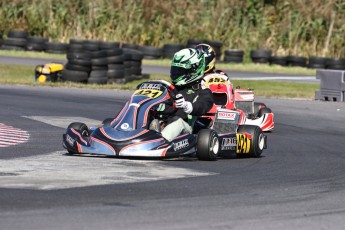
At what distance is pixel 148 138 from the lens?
9.61 metres

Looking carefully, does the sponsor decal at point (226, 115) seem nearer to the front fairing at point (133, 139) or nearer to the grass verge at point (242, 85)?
the front fairing at point (133, 139)

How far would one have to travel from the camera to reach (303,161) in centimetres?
1023

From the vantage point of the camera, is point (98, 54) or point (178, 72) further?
point (98, 54)

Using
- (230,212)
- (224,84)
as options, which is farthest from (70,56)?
(230,212)

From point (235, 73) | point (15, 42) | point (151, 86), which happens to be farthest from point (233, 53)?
point (151, 86)

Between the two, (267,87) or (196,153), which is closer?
(196,153)

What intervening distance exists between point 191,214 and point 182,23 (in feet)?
94.6

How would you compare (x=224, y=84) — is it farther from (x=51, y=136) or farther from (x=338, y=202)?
(x=338, y=202)

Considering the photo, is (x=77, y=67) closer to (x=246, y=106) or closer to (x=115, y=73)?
(x=115, y=73)

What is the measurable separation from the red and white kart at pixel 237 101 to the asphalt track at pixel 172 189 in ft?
3.04

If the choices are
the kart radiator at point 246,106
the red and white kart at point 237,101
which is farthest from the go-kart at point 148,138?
the kart radiator at point 246,106

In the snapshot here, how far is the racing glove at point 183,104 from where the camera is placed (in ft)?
33.1

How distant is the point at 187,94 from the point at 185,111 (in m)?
0.51

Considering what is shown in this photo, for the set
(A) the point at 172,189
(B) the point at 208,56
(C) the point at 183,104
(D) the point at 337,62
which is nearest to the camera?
(A) the point at 172,189
